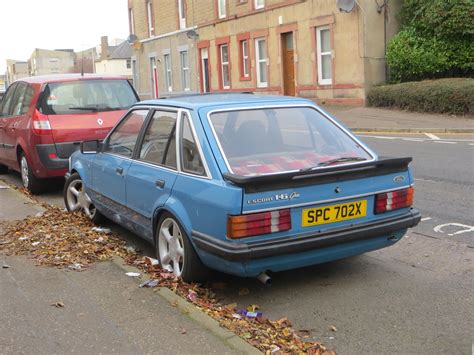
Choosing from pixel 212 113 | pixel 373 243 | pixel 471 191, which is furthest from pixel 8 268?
pixel 471 191

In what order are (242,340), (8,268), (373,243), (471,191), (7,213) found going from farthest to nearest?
(471,191) → (7,213) → (8,268) → (373,243) → (242,340)

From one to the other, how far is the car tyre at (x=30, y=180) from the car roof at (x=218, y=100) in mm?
3786

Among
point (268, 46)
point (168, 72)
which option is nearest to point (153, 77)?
point (168, 72)

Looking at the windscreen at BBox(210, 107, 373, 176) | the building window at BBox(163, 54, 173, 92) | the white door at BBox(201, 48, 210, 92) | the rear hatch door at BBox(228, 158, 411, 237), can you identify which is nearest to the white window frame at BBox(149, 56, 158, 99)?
the building window at BBox(163, 54, 173, 92)

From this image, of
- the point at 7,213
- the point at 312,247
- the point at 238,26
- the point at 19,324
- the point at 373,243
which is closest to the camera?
the point at 19,324

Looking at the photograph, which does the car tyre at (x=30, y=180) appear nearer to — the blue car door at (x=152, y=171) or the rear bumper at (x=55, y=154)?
the rear bumper at (x=55, y=154)

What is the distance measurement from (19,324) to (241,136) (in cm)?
220

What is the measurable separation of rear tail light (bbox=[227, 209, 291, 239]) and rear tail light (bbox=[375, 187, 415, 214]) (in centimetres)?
87

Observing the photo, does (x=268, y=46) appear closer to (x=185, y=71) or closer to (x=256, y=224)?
(x=185, y=71)

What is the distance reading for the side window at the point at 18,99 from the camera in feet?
30.6

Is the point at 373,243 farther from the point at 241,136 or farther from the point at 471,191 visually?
the point at 471,191

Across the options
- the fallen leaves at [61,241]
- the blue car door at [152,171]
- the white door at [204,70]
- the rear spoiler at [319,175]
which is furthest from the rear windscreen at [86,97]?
the white door at [204,70]

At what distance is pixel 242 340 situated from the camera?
359 centimetres

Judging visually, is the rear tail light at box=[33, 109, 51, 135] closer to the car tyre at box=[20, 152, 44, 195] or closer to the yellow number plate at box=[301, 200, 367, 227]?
the car tyre at box=[20, 152, 44, 195]
